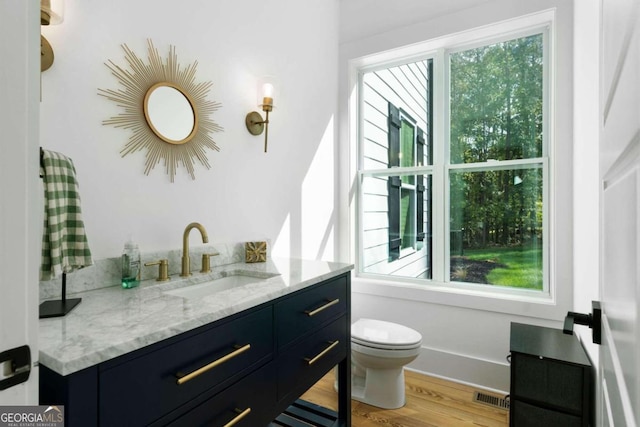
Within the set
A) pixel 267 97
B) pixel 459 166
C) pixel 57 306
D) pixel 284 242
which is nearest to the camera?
pixel 57 306

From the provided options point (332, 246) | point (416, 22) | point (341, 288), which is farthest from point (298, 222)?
point (416, 22)

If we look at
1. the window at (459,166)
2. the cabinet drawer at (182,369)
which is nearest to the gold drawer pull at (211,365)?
the cabinet drawer at (182,369)

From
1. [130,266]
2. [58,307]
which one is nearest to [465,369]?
[130,266]

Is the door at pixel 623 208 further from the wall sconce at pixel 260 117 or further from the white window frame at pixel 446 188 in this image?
the white window frame at pixel 446 188

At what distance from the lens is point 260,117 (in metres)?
2.08

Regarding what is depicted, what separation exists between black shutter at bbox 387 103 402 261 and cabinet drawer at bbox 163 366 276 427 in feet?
6.26

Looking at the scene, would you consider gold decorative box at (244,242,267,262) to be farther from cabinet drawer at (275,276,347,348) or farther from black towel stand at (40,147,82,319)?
black towel stand at (40,147,82,319)

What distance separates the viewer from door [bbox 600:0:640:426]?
39cm

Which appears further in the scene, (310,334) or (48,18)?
(310,334)

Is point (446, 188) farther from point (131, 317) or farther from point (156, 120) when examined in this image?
point (131, 317)

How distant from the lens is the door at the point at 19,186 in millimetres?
459

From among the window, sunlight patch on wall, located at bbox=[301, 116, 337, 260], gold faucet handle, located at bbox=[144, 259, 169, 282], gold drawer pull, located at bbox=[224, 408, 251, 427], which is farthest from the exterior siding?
gold drawer pull, located at bbox=[224, 408, 251, 427]

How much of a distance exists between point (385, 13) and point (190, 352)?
2.85 m

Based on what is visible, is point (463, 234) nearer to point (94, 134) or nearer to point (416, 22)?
point (416, 22)
